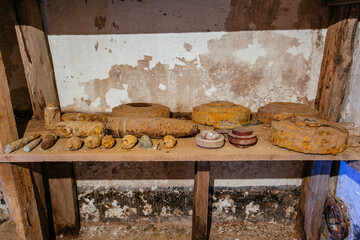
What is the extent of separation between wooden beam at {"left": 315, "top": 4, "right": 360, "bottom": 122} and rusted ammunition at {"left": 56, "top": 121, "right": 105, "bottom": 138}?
2.16m

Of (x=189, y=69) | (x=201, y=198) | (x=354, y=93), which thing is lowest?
(x=201, y=198)

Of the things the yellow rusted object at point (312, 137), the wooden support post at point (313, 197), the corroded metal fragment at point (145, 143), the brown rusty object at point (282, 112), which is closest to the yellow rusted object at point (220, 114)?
the brown rusty object at point (282, 112)

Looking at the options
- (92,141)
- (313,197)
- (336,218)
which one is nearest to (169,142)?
(92,141)

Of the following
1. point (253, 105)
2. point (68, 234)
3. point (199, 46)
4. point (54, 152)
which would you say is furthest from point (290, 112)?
point (68, 234)

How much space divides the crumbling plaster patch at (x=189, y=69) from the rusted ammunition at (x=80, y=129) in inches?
28.5

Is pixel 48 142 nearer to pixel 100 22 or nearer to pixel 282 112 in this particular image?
pixel 100 22

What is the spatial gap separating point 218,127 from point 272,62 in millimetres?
994

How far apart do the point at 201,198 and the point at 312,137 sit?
110 cm

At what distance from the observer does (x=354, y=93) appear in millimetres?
2066

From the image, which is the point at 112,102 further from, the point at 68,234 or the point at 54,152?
the point at 68,234

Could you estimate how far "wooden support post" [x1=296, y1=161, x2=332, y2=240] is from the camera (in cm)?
229

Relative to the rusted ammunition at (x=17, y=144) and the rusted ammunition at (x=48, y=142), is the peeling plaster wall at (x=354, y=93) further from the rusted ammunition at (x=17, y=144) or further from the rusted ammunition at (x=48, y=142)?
the rusted ammunition at (x=17, y=144)

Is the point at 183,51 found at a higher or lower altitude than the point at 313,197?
higher

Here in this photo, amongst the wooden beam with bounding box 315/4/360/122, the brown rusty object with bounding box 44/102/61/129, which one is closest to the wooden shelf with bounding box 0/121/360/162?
the brown rusty object with bounding box 44/102/61/129
